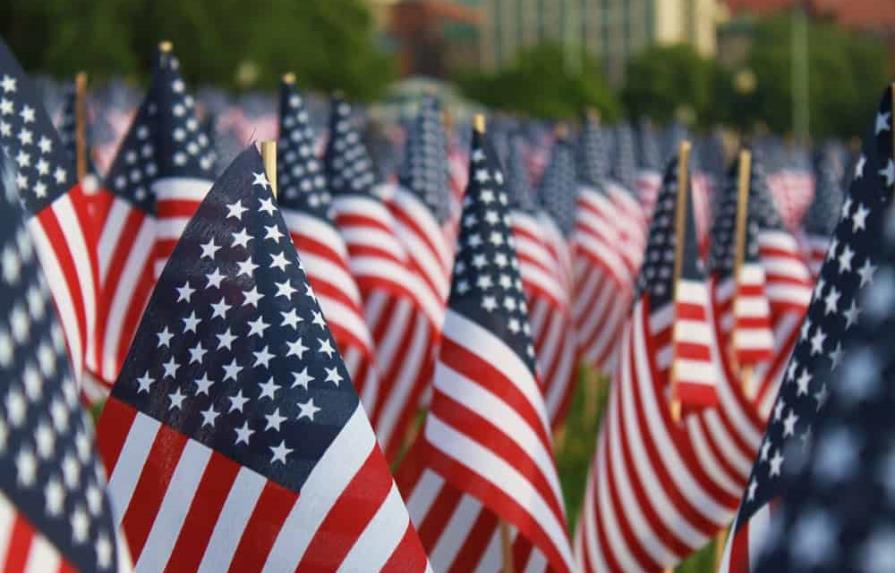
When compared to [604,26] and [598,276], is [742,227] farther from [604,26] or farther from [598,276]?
[604,26]

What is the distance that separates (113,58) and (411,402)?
158 ft

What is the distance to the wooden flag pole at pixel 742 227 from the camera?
817 cm

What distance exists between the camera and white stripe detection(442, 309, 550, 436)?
5672 mm

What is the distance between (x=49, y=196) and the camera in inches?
239

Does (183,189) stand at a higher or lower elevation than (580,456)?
higher

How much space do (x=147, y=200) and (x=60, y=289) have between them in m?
1.56

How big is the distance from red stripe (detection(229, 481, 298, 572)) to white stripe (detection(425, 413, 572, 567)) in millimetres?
1673

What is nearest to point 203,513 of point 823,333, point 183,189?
point 823,333

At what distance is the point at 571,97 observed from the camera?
6519 cm

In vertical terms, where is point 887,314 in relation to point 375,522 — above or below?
above

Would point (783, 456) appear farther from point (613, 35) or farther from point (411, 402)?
point (613, 35)

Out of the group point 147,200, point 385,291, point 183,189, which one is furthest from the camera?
point 385,291

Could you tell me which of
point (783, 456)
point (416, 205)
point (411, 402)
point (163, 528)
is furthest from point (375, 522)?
point (416, 205)

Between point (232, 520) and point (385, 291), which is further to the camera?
point (385, 291)
